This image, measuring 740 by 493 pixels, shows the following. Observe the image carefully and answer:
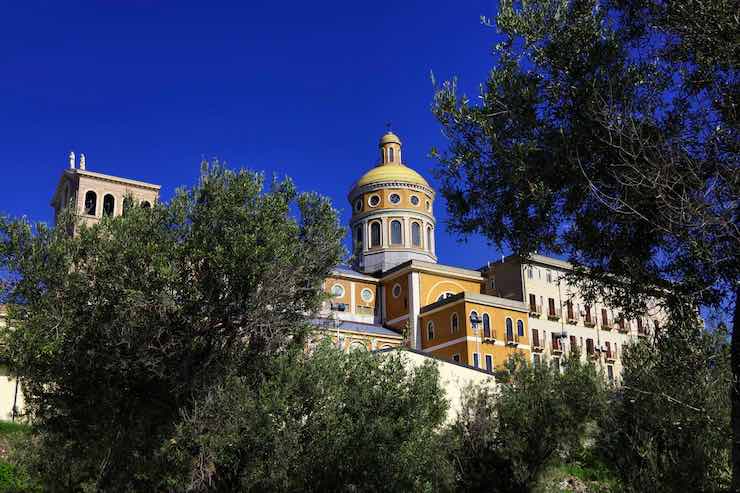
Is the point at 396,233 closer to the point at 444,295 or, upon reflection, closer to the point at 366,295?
the point at 366,295

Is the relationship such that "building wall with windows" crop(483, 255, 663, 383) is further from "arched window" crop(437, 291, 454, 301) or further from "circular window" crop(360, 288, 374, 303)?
"circular window" crop(360, 288, 374, 303)

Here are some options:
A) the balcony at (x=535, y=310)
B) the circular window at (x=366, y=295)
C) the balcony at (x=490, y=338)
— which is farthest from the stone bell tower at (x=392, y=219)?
the balcony at (x=490, y=338)

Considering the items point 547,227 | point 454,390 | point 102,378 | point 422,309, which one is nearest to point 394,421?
point 102,378

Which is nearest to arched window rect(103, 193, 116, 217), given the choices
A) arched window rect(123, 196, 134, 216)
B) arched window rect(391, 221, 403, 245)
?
arched window rect(391, 221, 403, 245)

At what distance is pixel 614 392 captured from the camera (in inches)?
976

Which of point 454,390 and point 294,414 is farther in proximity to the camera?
point 454,390

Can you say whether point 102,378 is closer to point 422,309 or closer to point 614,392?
point 614,392

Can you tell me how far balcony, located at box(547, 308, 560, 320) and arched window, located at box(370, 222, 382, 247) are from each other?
14931 millimetres

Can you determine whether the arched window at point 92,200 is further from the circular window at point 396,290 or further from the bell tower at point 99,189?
the circular window at point 396,290

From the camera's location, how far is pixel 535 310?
192 ft

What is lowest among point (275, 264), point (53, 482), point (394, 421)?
point (53, 482)

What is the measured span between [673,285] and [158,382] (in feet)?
33.5

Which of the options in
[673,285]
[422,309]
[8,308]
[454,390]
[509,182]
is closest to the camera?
[673,285]

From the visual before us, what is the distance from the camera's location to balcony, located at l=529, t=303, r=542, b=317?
58.2 m
